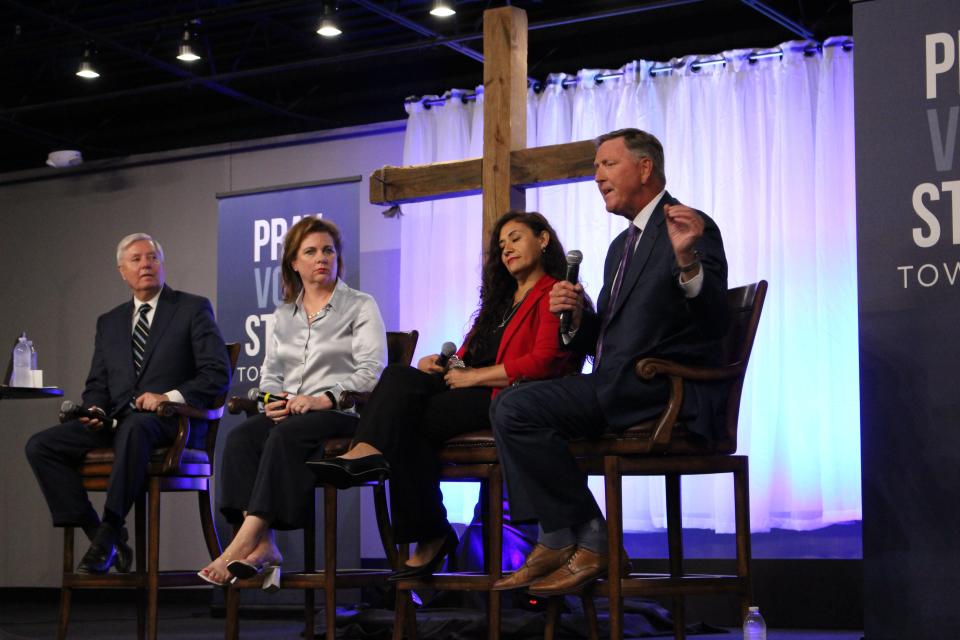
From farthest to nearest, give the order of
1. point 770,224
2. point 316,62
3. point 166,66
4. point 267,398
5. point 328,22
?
1. point 166,66
2. point 316,62
3. point 328,22
4. point 770,224
5. point 267,398

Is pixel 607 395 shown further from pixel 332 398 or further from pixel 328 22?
pixel 328 22

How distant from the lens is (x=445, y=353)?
12.8ft

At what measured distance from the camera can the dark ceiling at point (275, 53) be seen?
6680mm

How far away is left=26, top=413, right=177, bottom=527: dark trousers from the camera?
4.41m

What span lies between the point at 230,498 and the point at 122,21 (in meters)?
4.15

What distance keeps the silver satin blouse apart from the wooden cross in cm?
59

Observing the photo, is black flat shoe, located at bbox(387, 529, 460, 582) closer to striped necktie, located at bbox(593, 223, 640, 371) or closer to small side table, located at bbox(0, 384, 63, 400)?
striped necktie, located at bbox(593, 223, 640, 371)

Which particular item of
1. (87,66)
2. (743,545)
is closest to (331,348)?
(743,545)

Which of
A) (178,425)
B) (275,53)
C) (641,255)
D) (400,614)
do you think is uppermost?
(275,53)

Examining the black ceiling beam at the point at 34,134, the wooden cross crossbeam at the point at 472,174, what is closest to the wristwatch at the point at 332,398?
the wooden cross crossbeam at the point at 472,174

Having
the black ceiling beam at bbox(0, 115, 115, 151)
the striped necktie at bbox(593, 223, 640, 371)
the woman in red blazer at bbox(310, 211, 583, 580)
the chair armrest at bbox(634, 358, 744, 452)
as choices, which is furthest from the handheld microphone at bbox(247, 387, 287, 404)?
the black ceiling beam at bbox(0, 115, 115, 151)

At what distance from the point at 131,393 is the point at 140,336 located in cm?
26

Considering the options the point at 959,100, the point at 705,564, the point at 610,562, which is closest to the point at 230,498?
the point at 610,562

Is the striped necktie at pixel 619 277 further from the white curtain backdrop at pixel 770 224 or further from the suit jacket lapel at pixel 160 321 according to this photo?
the white curtain backdrop at pixel 770 224
